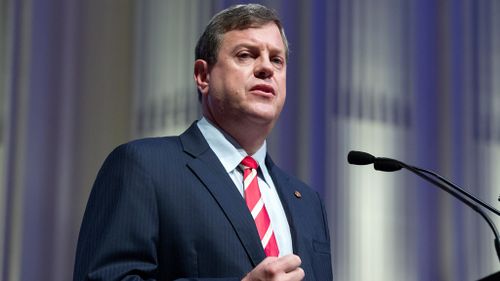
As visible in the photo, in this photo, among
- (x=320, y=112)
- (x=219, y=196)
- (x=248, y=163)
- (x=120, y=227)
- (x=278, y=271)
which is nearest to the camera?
(x=278, y=271)

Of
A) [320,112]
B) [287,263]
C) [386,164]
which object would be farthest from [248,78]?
[320,112]

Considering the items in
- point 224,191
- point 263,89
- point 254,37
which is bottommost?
point 224,191

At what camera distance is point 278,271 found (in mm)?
1588

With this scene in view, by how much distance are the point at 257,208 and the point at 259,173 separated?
0.56 feet

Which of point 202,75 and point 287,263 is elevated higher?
point 202,75

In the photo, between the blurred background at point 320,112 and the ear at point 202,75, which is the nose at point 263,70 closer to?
the ear at point 202,75

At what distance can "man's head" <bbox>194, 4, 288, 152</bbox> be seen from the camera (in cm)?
203

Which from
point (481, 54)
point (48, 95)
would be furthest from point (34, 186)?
point (481, 54)

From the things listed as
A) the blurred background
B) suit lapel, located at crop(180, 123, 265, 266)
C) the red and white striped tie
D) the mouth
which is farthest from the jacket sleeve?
the blurred background

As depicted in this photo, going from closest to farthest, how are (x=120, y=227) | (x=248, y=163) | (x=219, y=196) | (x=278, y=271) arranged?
(x=278, y=271)
(x=120, y=227)
(x=219, y=196)
(x=248, y=163)

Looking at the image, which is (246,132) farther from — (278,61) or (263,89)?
(278,61)

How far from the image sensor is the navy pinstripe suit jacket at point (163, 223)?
171 cm

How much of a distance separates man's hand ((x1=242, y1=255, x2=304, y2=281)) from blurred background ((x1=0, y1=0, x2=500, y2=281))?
155 cm

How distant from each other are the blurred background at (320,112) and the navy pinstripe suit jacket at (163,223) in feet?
4.03
